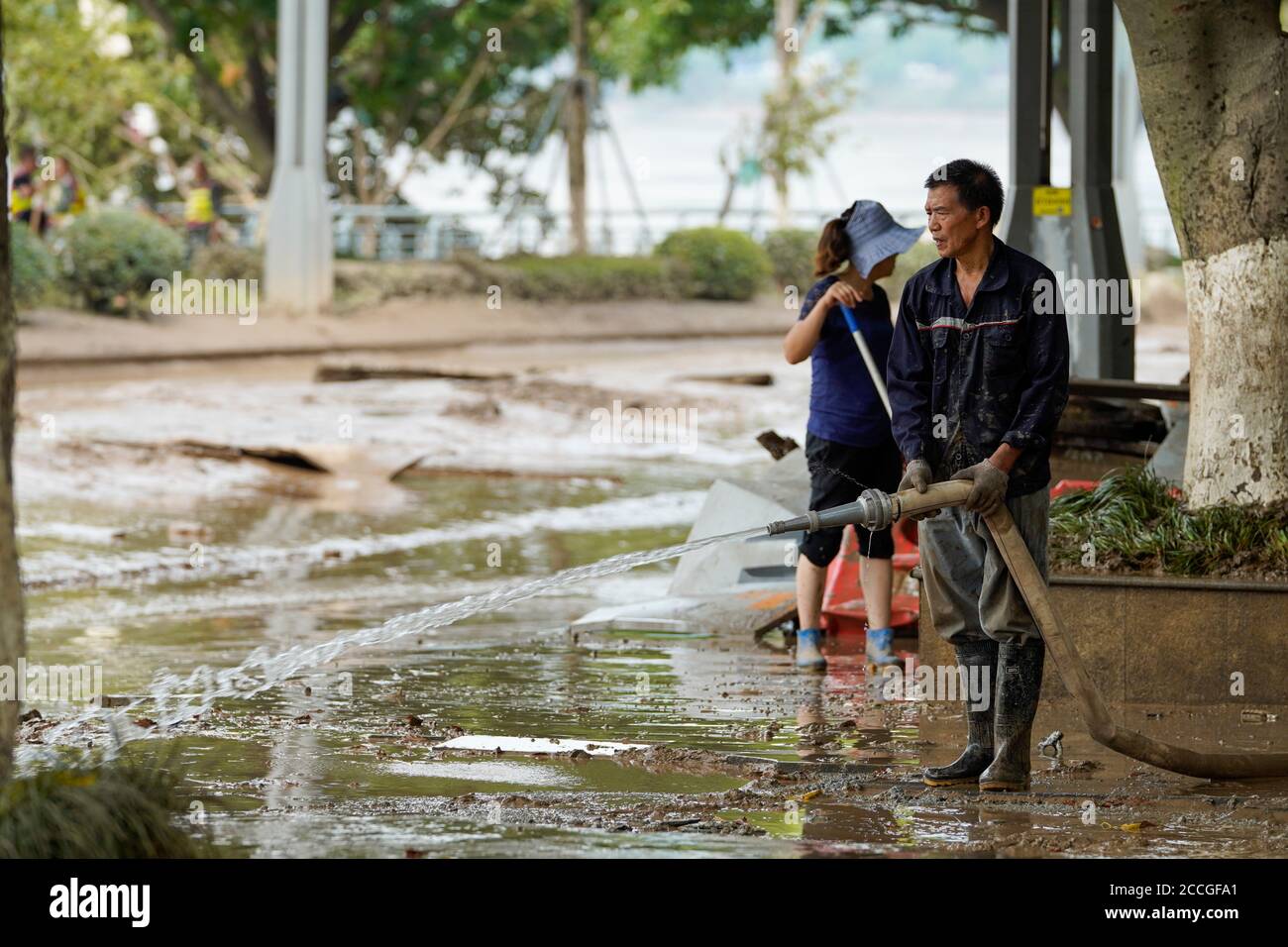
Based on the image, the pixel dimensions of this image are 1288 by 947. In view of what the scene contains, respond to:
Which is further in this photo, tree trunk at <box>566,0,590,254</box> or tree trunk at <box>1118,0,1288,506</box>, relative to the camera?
tree trunk at <box>566,0,590,254</box>

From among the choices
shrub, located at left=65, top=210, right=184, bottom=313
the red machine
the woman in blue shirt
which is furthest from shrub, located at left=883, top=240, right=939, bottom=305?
the woman in blue shirt

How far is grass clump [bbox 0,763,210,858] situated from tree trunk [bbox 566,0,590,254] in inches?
1289

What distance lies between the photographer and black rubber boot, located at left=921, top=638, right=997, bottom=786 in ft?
21.1

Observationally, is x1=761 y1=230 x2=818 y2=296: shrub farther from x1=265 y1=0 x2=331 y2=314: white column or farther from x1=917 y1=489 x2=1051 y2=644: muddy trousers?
x1=917 y1=489 x2=1051 y2=644: muddy trousers

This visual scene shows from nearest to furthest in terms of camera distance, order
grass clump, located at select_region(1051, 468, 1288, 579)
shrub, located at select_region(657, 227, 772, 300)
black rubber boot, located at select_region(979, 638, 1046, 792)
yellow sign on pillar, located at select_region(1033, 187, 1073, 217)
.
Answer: black rubber boot, located at select_region(979, 638, 1046, 792)
grass clump, located at select_region(1051, 468, 1288, 579)
yellow sign on pillar, located at select_region(1033, 187, 1073, 217)
shrub, located at select_region(657, 227, 772, 300)

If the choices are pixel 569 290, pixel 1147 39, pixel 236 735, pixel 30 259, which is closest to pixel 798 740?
pixel 236 735

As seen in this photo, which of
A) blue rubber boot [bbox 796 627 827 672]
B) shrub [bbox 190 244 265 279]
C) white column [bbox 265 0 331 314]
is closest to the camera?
blue rubber boot [bbox 796 627 827 672]

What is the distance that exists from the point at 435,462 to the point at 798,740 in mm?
10039

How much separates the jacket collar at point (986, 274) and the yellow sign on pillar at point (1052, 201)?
7982 millimetres

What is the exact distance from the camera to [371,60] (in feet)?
119

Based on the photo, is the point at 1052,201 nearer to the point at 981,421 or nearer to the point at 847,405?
the point at 847,405

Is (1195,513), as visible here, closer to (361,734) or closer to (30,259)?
(361,734)

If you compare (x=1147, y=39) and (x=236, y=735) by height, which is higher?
(x=1147, y=39)

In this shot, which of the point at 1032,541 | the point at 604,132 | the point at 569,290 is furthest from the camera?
the point at 604,132
